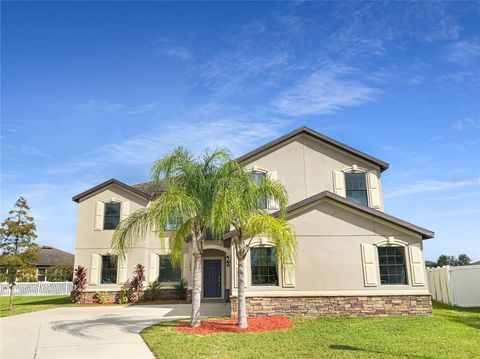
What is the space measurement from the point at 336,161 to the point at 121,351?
1350 cm

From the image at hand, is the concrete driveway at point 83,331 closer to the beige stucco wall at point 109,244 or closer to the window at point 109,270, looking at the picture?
the window at point 109,270

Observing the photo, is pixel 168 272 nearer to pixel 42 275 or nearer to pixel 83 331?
pixel 83 331

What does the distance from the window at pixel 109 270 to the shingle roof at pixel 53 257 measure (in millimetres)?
16754

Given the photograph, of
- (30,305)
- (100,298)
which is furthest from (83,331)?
(30,305)

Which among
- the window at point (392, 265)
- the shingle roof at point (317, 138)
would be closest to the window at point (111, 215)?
the shingle roof at point (317, 138)

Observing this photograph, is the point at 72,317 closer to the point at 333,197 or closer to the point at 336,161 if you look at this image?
the point at 333,197

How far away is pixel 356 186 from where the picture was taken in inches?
737

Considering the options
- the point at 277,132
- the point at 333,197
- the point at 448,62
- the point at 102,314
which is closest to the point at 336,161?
the point at 277,132

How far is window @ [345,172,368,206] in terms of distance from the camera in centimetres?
1853

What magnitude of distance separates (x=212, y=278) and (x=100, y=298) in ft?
19.5

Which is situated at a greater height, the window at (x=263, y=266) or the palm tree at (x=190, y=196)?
the palm tree at (x=190, y=196)

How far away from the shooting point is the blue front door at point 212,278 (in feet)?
67.7

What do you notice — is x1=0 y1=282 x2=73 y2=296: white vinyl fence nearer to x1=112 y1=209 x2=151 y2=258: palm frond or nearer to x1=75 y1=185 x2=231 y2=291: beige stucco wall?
x1=75 y1=185 x2=231 y2=291: beige stucco wall

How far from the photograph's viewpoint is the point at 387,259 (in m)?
14.0
